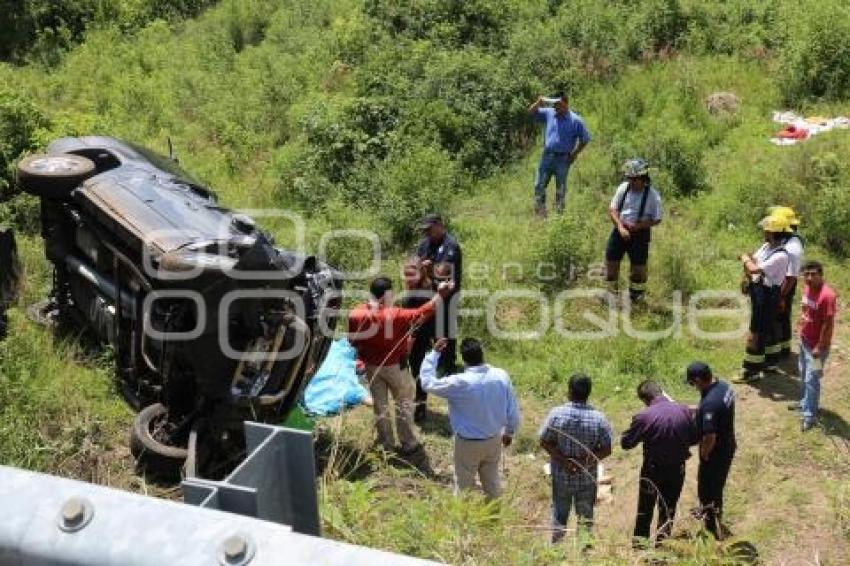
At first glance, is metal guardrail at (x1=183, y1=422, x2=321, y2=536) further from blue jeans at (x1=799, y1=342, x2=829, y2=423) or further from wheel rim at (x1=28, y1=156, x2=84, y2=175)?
wheel rim at (x1=28, y1=156, x2=84, y2=175)

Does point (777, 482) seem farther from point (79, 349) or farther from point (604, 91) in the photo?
point (604, 91)

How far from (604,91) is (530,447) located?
7061 millimetres

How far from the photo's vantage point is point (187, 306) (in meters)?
6.15

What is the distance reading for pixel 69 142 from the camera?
8.30 m

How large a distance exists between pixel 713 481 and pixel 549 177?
5.37m

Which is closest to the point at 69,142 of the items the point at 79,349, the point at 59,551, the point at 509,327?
the point at 79,349

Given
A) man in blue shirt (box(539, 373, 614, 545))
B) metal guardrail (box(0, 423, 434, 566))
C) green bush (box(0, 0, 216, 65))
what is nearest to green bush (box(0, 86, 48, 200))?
green bush (box(0, 0, 216, 65))

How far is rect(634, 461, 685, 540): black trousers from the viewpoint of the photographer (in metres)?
5.85

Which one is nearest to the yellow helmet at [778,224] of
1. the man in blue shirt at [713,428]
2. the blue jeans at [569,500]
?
the man in blue shirt at [713,428]

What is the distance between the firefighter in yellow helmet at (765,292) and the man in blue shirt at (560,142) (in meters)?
3.06

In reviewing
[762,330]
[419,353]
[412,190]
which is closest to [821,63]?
[412,190]

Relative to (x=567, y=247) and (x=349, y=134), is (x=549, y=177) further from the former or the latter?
(x=349, y=134)

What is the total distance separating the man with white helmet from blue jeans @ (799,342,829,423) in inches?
86.9

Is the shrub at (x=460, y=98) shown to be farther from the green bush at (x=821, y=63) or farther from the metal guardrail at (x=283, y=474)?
the metal guardrail at (x=283, y=474)
